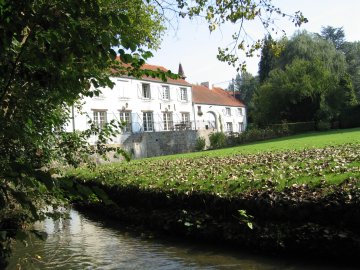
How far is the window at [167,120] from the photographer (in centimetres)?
4672

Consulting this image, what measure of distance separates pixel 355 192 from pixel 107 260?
518cm

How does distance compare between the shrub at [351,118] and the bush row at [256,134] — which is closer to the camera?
the bush row at [256,134]

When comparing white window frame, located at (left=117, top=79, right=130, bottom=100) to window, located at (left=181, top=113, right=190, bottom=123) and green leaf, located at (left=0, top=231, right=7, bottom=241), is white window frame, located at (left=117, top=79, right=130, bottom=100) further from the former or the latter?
green leaf, located at (left=0, top=231, right=7, bottom=241)

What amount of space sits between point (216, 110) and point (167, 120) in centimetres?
1053

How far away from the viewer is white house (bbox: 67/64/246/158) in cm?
3781

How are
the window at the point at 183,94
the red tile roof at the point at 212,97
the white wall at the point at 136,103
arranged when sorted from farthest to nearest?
the red tile roof at the point at 212,97 < the window at the point at 183,94 < the white wall at the point at 136,103

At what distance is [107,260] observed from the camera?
8.34 metres

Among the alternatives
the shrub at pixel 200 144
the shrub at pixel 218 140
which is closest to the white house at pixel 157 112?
the shrub at pixel 200 144

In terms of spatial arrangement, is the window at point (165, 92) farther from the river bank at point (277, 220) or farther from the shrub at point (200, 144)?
the river bank at point (277, 220)

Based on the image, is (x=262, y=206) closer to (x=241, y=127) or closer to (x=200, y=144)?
(x=200, y=144)

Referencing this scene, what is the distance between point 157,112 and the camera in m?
45.7

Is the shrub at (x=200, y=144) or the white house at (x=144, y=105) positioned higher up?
the white house at (x=144, y=105)

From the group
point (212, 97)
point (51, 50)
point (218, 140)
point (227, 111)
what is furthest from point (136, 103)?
point (51, 50)

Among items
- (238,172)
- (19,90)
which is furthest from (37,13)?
(238,172)
